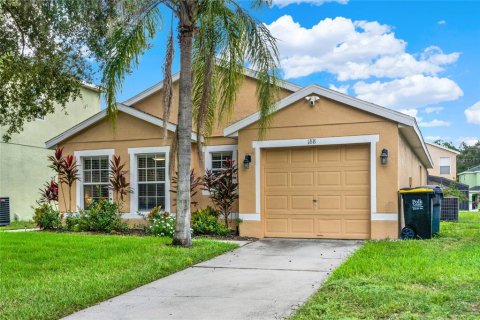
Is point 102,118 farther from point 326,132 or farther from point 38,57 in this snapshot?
point 326,132

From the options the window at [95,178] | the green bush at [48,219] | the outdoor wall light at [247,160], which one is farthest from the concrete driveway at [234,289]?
the green bush at [48,219]

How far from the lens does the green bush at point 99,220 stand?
41.8 ft

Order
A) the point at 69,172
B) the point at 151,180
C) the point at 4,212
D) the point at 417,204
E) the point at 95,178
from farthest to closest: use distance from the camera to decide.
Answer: the point at 4,212, the point at 95,178, the point at 69,172, the point at 151,180, the point at 417,204

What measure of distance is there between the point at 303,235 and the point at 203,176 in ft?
10.5

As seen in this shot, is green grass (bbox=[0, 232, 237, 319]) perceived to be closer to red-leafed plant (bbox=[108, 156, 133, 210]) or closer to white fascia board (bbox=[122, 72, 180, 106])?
red-leafed plant (bbox=[108, 156, 133, 210])

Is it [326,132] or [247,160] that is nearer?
[326,132]

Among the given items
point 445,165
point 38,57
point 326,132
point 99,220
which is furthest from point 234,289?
point 445,165

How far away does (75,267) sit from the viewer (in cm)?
764

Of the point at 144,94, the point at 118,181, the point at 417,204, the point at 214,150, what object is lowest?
the point at 417,204

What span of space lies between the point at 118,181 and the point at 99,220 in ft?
4.17

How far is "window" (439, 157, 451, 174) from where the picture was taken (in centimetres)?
3438

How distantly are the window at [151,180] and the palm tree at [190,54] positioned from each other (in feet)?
11.5

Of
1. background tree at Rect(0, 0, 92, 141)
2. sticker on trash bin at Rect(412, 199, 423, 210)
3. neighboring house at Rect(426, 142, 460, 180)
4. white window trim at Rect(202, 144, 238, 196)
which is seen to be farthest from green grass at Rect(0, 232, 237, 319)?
neighboring house at Rect(426, 142, 460, 180)

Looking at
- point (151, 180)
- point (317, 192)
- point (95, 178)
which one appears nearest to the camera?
point (317, 192)
